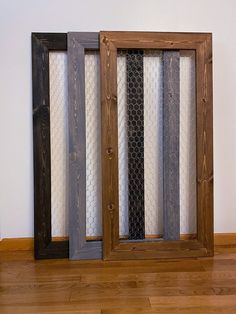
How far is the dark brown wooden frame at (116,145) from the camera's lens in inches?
67.1

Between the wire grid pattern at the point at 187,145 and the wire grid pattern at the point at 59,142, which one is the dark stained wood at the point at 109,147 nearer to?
the wire grid pattern at the point at 59,142

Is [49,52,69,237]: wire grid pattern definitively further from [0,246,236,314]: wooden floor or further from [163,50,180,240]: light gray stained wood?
[163,50,180,240]: light gray stained wood

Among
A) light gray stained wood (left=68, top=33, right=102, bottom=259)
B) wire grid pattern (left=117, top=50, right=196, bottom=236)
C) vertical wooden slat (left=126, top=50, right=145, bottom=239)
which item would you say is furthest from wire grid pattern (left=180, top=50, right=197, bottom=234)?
light gray stained wood (left=68, top=33, right=102, bottom=259)

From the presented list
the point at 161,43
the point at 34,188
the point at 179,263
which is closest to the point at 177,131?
the point at 161,43

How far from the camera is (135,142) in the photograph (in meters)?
1.79

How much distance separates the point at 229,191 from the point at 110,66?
1.05m

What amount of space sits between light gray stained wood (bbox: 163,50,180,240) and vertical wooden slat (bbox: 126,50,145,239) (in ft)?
0.44

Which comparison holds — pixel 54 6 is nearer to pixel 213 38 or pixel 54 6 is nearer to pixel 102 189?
pixel 213 38

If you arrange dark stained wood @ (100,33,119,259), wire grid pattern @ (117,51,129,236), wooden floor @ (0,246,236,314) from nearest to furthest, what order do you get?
wooden floor @ (0,246,236,314) → dark stained wood @ (100,33,119,259) → wire grid pattern @ (117,51,129,236)

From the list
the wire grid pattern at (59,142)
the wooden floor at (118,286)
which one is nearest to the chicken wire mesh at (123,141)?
the wire grid pattern at (59,142)

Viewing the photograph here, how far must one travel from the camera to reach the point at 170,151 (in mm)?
1792

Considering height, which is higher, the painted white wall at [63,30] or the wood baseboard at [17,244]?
the painted white wall at [63,30]

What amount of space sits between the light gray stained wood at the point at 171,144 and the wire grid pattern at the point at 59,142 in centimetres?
59

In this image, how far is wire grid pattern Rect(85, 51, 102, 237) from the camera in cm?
181
